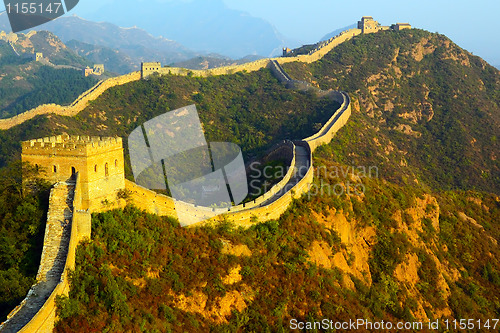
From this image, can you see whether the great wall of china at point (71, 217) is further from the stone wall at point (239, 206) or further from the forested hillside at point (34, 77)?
the forested hillside at point (34, 77)

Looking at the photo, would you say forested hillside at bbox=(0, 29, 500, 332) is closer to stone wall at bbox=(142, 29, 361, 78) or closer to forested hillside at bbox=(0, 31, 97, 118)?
stone wall at bbox=(142, 29, 361, 78)

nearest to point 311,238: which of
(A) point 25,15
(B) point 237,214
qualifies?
(B) point 237,214

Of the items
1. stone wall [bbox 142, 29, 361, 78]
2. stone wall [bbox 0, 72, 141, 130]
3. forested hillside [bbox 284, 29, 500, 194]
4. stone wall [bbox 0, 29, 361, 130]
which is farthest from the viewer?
stone wall [bbox 142, 29, 361, 78]

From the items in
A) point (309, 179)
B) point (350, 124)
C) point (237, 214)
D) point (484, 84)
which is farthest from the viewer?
point (484, 84)

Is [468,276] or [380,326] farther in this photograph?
[468,276]

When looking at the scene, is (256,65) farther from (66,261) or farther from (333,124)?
(66,261)

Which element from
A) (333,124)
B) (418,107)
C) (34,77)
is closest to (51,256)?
(333,124)

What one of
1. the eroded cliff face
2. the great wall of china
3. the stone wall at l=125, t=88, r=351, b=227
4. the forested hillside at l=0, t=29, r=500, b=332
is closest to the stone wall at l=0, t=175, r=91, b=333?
the great wall of china

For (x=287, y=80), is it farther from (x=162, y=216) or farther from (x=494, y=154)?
(x=162, y=216)
